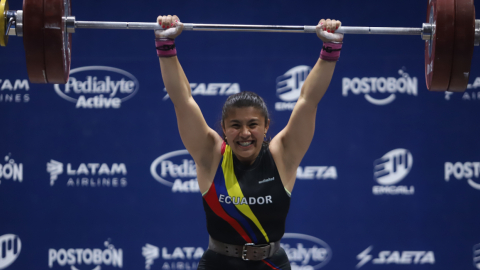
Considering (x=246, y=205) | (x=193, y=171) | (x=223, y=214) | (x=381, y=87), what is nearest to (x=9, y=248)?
(x=193, y=171)

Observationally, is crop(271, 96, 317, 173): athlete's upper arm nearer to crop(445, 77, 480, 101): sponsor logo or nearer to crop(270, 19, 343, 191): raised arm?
crop(270, 19, 343, 191): raised arm

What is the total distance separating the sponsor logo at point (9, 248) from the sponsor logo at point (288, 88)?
8.92 ft

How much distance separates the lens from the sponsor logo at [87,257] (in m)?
4.00

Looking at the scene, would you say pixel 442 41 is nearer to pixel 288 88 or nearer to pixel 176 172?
pixel 288 88

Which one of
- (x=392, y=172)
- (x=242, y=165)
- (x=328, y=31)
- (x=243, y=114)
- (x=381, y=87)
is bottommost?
(x=392, y=172)

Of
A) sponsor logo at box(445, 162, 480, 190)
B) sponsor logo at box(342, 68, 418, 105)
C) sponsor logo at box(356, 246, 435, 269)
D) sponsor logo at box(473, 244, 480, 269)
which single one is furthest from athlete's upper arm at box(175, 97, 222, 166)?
sponsor logo at box(473, 244, 480, 269)

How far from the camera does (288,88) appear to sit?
4.09m

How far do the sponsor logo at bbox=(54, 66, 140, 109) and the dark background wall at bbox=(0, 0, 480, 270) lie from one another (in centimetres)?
1

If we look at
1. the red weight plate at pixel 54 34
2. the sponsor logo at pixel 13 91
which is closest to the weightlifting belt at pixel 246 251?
the red weight plate at pixel 54 34

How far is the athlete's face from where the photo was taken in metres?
2.07

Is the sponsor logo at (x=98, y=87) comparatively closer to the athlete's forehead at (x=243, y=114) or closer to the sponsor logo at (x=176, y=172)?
the sponsor logo at (x=176, y=172)

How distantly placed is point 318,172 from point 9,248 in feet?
9.70

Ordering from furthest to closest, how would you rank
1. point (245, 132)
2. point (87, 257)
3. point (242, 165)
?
point (87, 257) → point (242, 165) → point (245, 132)

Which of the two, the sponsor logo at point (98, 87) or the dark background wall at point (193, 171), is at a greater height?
the sponsor logo at point (98, 87)
